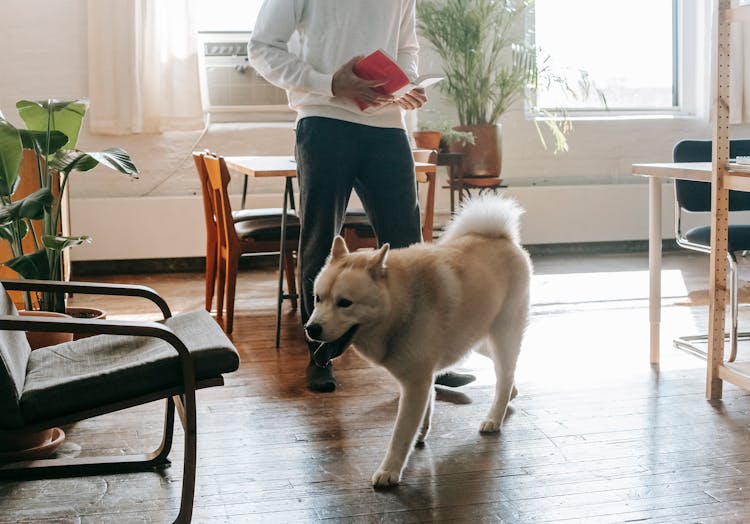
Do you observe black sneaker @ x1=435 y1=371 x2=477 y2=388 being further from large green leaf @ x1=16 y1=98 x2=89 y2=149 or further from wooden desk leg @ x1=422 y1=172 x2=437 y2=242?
large green leaf @ x1=16 y1=98 x2=89 y2=149

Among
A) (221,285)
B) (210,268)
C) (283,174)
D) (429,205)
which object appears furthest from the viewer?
(210,268)

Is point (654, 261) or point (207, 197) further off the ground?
point (207, 197)

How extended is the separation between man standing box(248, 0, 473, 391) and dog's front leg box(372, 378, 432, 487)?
82cm

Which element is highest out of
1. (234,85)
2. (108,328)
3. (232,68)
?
(232,68)

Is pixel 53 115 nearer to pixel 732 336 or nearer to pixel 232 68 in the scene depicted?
pixel 732 336

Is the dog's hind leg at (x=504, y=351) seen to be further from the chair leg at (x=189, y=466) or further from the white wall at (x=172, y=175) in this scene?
the white wall at (x=172, y=175)

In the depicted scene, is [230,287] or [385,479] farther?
[230,287]

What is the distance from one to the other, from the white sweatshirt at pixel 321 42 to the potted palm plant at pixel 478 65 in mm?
2615

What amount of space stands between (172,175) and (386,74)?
134 inches

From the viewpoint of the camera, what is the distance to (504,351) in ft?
8.20

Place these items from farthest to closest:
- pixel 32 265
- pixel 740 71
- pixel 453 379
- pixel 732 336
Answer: pixel 740 71 < pixel 732 336 < pixel 453 379 < pixel 32 265

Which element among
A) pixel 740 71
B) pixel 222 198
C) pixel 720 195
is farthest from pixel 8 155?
pixel 740 71

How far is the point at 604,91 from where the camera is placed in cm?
652

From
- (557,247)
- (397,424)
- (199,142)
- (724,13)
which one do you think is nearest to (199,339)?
(397,424)
